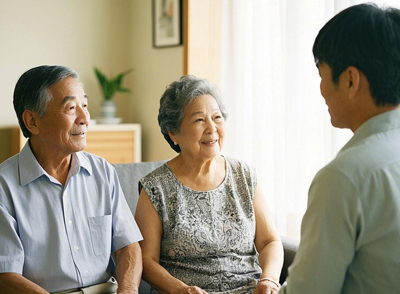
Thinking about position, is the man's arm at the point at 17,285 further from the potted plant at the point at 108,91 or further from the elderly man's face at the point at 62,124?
the potted plant at the point at 108,91

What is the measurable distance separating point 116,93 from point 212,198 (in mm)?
3218

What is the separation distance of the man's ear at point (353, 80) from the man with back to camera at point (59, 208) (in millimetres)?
1092

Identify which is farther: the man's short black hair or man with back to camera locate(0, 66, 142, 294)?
man with back to camera locate(0, 66, 142, 294)

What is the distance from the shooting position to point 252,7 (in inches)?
142

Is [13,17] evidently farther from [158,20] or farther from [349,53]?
[349,53]

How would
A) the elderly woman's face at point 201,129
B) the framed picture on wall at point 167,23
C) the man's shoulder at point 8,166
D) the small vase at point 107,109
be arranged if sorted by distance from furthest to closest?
the small vase at point 107,109 → the framed picture on wall at point 167,23 → the elderly woman's face at point 201,129 → the man's shoulder at point 8,166

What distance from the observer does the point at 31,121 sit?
6.48 feet

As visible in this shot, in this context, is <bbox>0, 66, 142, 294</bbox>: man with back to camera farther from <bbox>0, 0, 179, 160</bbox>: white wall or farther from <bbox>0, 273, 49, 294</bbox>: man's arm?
<bbox>0, 0, 179, 160</bbox>: white wall

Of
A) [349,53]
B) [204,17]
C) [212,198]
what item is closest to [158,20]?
[204,17]

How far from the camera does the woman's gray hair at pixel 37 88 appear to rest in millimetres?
1943

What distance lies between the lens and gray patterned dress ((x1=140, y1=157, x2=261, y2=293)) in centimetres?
207

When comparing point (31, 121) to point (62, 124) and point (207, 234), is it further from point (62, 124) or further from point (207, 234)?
point (207, 234)

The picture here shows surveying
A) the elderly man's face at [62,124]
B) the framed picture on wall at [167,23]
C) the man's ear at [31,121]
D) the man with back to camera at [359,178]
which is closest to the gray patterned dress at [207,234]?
the elderly man's face at [62,124]

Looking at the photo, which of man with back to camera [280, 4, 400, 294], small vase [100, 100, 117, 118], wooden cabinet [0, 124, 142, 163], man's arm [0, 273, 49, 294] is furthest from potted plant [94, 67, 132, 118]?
man with back to camera [280, 4, 400, 294]
